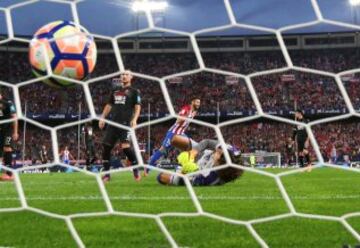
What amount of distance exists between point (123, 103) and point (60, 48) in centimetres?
399

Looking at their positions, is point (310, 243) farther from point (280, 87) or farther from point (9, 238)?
point (280, 87)

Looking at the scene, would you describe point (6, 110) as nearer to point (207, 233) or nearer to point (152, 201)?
point (152, 201)

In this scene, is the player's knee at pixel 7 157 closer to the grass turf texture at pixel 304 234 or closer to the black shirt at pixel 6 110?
the black shirt at pixel 6 110

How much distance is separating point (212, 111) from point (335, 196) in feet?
54.5

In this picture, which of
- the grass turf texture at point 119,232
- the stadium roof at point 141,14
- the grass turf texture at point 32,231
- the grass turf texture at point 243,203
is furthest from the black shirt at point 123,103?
the grass turf texture at point 119,232

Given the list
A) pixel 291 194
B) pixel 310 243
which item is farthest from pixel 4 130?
pixel 310 243

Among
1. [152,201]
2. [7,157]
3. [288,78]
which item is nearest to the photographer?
[152,201]

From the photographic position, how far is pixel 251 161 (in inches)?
699

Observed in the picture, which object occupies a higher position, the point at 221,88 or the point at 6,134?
the point at 6,134

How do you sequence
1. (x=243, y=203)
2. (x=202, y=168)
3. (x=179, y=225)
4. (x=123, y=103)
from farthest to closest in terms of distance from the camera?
(x=123, y=103), (x=202, y=168), (x=243, y=203), (x=179, y=225)

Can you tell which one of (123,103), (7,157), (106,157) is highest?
(123,103)

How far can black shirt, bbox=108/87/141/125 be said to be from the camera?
6.88 metres

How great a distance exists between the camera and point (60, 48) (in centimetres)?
288

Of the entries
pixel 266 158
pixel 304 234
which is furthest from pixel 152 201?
pixel 266 158
